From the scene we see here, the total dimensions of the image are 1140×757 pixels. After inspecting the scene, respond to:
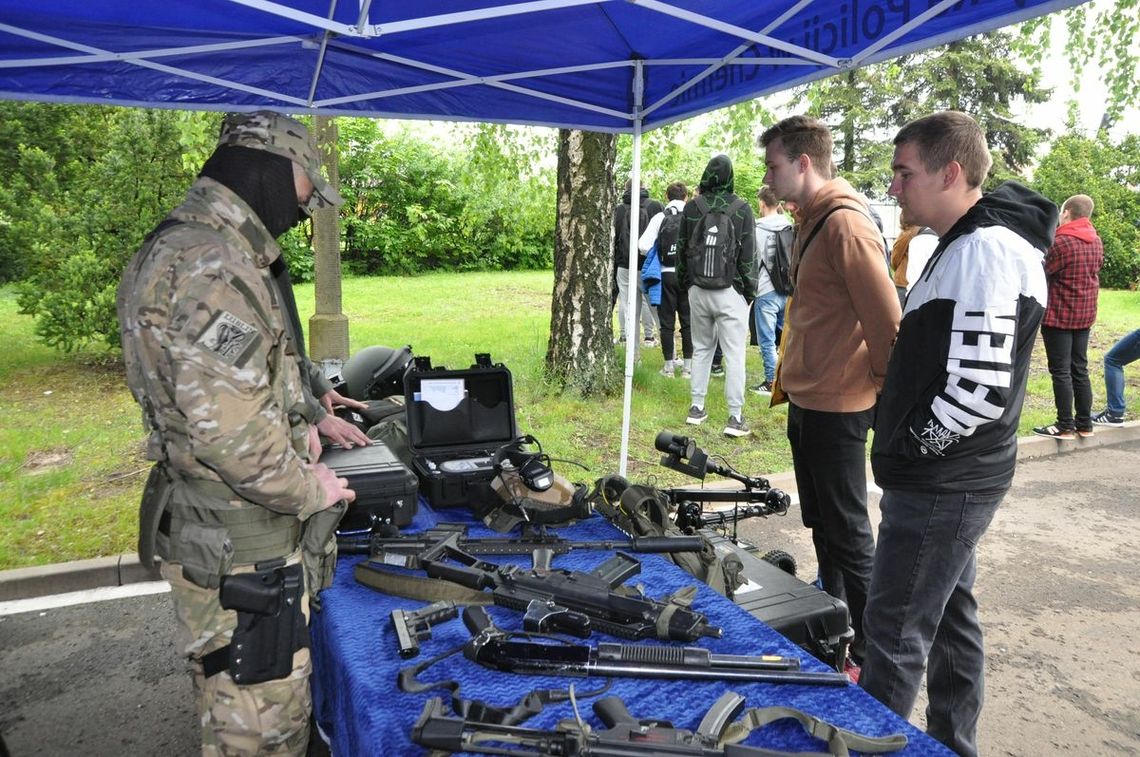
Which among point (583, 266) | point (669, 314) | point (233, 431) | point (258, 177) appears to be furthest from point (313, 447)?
point (669, 314)

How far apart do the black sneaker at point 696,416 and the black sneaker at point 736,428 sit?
9.4 inches

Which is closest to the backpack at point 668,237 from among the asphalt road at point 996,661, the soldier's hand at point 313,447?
the asphalt road at point 996,661

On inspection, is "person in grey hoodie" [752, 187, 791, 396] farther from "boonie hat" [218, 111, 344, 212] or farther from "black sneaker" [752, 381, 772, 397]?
"boonie hat" [218, 111, 344, 212]

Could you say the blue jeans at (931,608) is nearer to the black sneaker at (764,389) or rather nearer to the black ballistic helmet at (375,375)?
the black ballistic helmet at (375,375)

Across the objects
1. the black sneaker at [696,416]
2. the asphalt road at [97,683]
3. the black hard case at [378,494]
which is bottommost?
the asphalt road at [97,683]

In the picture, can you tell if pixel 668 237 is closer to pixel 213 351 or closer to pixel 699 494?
pixel 699 494

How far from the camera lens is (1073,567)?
4625mm

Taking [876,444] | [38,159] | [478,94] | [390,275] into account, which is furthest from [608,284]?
[390,275]

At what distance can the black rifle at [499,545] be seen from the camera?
2.48m

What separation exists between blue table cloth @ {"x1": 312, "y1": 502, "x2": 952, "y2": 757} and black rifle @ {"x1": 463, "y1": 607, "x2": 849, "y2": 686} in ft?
0.06

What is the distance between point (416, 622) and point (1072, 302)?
6.52m

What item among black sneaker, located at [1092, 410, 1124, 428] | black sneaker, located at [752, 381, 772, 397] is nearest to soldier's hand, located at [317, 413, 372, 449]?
black sneaker, located at [752, 381, 772, 397]

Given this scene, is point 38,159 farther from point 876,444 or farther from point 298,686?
point 876,444

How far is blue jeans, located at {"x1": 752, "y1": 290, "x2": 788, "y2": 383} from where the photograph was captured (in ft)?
25.1
